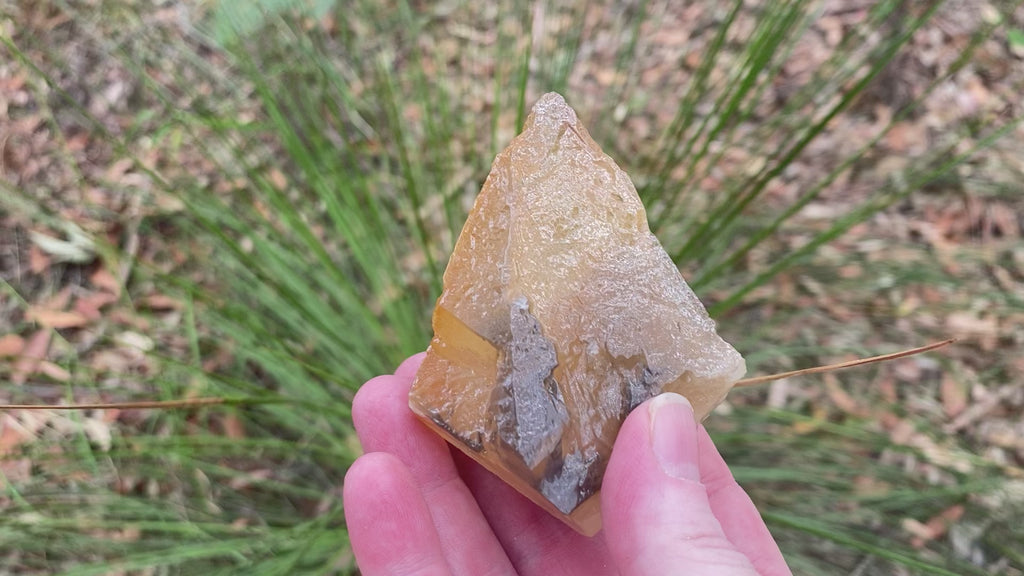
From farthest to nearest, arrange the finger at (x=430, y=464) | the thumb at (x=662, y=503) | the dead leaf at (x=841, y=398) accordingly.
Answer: the dead leaf at (x=841, y=398)
the finger at (x=430, y=464)
the thumb at (x=662, y=503)

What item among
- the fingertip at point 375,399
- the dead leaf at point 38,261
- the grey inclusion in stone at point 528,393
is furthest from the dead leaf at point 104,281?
the grey inclusion in stone at point 528,393

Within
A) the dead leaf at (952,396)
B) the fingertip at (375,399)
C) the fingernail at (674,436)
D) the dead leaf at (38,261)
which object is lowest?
the dead leaf at (952,396)

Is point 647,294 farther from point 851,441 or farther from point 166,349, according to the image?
point 166,349

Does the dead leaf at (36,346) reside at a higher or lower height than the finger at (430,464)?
higher

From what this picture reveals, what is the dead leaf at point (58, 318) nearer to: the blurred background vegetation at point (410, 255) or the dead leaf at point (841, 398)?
the blurred background vegetation at point (410, 255)

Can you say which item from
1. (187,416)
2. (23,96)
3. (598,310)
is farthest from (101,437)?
(598,310)

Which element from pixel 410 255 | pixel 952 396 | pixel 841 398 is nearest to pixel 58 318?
pixel 410 255

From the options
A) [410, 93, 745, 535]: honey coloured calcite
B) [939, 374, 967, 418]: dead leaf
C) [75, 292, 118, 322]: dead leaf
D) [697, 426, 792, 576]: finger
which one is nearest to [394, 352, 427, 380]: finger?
[410, 93, 745, 535]: honey coloured calcite

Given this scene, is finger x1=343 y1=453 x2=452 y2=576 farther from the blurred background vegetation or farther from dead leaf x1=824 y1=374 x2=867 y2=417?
dead leaf x1=824 y1=374 x2=867 y2=417

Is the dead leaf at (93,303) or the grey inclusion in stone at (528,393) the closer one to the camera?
the grey inclusion in stone at (528,393)

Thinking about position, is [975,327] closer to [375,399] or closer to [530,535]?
[530,535]
